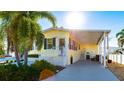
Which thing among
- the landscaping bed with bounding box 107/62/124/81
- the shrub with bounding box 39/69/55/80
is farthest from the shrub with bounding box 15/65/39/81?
the landscaping bed with bounding box 107/62/124/81

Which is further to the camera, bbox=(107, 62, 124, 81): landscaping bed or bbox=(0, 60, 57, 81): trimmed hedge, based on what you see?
bbox=(107, 62, 124, 81): landscaping bed

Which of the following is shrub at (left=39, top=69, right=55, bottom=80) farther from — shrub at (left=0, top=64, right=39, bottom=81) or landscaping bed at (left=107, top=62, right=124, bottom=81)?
landscaping bed at (left=107, top=62, right=124, bottom=81)

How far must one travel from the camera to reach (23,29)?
13.7 meters

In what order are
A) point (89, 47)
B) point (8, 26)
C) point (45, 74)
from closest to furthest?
point (45, 74)
point (8, 26)
point (89, 47)

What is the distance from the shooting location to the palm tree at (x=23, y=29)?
45.1 ft

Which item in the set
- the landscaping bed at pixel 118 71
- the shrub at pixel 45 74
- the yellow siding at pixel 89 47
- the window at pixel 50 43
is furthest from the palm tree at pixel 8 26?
the yellow siding at pixel 89 47

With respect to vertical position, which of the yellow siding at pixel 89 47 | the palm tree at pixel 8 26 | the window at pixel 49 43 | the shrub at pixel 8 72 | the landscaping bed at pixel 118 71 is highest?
the palm tree at pixel 8 26

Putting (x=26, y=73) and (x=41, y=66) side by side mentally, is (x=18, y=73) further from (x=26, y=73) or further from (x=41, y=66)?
(x=41, y=66)

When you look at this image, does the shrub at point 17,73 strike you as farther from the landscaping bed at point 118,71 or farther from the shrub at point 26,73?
the landscaping bed at point 118,71

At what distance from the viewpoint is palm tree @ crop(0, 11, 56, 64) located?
1374 centimetres

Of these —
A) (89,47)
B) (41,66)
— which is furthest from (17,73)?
(89,47)

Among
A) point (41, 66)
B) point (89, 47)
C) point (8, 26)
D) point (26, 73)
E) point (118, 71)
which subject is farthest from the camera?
point (89, 47)
